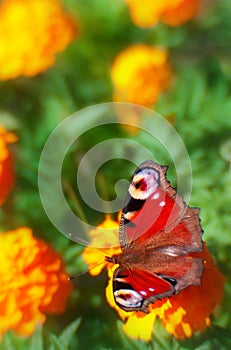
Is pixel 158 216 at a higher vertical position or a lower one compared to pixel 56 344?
higher

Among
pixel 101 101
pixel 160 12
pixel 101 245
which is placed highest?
pixel 160 12

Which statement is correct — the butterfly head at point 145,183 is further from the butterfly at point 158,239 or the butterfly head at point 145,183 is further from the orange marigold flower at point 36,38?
the orange marigold flower at point 36,38

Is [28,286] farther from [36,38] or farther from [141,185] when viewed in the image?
[36,38]

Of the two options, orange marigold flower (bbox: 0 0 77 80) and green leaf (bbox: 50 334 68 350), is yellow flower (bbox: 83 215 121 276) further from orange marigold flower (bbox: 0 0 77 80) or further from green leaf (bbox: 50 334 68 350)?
orange marigold flower (bbox: 0 0 77 80)

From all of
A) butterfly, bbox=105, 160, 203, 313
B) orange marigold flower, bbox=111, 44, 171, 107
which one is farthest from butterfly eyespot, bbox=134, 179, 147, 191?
orange marigold flower, bbox=111, 44, 171, 107

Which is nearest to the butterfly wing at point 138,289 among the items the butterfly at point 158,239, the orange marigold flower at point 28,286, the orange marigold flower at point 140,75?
the butterfly at point 158,239

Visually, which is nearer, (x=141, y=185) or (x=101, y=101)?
(x=141, y=185)

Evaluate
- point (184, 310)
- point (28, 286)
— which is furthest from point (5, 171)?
point (184, 310)
